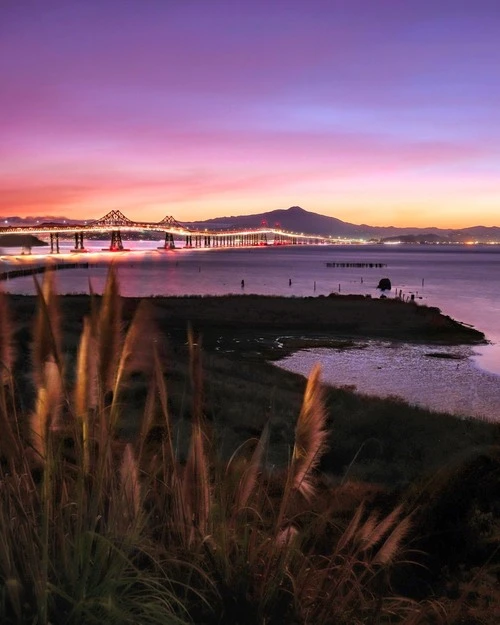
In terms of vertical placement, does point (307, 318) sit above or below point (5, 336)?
below

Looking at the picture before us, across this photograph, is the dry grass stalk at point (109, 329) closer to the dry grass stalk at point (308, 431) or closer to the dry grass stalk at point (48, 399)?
the dry grass stalk at point (48, 399)

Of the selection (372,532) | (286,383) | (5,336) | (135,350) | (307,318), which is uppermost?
(5,336)

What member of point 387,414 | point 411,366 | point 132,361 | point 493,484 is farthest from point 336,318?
point 132,361

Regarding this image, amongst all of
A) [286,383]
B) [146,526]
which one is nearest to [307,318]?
[286,383]

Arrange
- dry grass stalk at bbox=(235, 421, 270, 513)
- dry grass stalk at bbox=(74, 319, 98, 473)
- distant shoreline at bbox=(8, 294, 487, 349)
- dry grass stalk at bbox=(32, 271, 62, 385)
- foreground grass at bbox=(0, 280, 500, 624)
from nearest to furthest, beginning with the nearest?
1. foreground grass at bbox=(0, 280, 500, 624)
2. dry grass stalk at bbox=(32, 271, 62, 385)
3. dry grass stalk at bbox=(74, 319, 98, 473)
4. dry grass stalk at bbox=(235, 421, 270, 513)
5. distant shoreline at bbox=(8, 294, 487, 349)

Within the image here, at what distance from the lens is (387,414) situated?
11570 mm

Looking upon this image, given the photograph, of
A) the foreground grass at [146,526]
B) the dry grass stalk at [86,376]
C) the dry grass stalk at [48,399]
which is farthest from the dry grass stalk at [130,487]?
the dry grass stalk at [48,399]

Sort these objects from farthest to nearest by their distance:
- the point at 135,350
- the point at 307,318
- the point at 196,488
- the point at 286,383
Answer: the point at 307,318 < the point at 286,383 < the point at 135,350 < the point at 196,488

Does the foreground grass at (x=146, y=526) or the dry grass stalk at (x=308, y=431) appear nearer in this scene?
the foreground grass at (x=146, y=526)

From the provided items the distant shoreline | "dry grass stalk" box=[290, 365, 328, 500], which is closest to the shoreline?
the distant shoreline

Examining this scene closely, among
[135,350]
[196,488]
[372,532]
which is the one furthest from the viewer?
[135,350]

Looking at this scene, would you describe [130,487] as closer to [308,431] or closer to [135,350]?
[135,350]

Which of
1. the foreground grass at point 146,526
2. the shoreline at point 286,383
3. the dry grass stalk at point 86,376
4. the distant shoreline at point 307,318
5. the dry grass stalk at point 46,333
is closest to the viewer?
the foreground grass at point 146,526

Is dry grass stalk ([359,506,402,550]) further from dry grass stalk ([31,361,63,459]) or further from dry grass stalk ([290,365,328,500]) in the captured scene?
dry grass stalk ([31,361,63,459])
